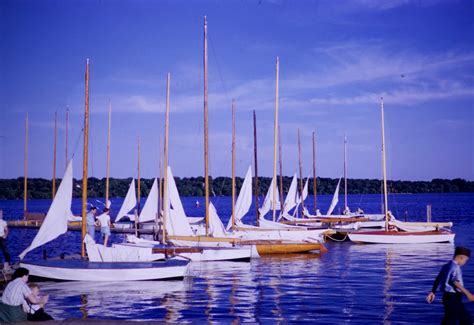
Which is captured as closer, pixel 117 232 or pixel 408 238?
pixel 408 238

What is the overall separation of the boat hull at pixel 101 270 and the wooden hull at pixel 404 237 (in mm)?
20988

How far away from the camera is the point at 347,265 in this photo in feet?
93.4

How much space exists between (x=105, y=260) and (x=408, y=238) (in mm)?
24417

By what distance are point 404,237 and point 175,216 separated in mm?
17708

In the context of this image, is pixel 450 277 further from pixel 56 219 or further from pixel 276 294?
pixel 56 219

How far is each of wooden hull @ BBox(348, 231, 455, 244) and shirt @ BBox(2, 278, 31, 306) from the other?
30.6m

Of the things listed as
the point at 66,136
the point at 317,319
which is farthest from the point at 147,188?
the point at 317,319

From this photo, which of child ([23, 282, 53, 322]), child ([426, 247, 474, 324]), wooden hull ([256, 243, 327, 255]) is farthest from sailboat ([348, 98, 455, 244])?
child ([23, 282, 53, 322])

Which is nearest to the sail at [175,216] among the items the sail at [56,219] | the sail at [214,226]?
the sail at [214,226]

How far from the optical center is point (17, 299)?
38.0ft

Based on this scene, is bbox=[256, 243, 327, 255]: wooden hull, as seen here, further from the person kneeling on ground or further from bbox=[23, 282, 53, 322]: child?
the person kneeling on ground

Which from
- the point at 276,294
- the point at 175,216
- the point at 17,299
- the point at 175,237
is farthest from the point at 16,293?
the point at 175,237

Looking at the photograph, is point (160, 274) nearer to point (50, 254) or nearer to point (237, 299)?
point (237, 299)

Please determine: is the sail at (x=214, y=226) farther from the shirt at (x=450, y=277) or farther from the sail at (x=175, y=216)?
the shirt at (x=450, y=277)
